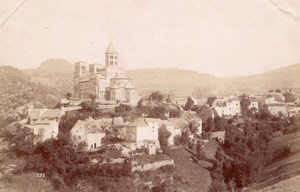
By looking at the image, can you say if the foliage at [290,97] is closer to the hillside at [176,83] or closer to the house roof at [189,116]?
the hillside at [176,83]

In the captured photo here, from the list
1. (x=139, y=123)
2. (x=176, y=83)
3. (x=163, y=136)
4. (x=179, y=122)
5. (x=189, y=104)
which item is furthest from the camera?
(x=176, y=83)

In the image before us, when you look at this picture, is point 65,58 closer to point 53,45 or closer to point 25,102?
point 53,45

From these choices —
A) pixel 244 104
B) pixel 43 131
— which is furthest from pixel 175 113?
pixel 43 131

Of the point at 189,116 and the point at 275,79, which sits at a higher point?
the point at 275,79

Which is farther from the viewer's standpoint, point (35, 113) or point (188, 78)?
point (188, 78)

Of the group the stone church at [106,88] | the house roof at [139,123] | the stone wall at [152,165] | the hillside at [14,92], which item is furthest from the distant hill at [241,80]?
the hillside at [14,92]

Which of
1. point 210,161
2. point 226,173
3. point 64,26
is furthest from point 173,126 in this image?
point 64,26

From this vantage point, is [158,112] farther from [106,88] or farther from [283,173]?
[283,173]
